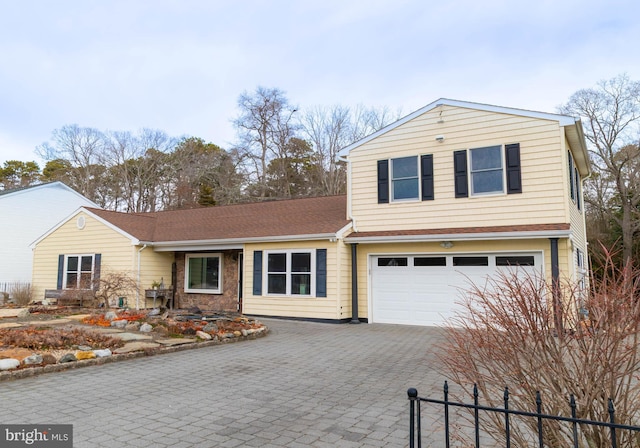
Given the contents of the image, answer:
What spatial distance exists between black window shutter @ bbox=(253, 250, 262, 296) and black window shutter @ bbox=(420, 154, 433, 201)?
18.2ft

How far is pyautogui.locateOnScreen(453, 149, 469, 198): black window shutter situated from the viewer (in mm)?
11875

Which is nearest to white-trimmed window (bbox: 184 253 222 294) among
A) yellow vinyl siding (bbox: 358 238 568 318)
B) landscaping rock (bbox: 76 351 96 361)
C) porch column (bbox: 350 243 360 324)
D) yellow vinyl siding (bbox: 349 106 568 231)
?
porch column (bbox: 350 243 360 324)

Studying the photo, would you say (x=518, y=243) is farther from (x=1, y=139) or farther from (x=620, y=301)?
(x=1, y=139)

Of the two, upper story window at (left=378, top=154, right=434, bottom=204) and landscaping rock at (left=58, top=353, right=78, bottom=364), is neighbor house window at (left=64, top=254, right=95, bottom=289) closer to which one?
landscaping rock at (left=58, top=353, right=78, bottom=364)

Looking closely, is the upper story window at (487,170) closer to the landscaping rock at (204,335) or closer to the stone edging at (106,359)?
the stone edging at (106,359)

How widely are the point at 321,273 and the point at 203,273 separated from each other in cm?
607

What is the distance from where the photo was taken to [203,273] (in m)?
16.7

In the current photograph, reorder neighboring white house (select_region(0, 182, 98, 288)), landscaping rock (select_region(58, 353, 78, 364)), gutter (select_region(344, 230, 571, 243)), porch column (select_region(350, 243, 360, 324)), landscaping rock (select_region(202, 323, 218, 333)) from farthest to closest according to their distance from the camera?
neighboring white house (select_region(0, 182, 98, 288)), porch column (select_region(350, 243, 360, 324)), gutter (select_region(344, 230, 571, 243)), landscaping rock (select_region(202, 323, 218, 333)), landscaping rock (select_region(58, 353, 78, 364))

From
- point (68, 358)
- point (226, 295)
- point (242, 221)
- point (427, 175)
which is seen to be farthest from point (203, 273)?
point (68, 358)

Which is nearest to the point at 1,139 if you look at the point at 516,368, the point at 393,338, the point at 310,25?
the point at 310,25

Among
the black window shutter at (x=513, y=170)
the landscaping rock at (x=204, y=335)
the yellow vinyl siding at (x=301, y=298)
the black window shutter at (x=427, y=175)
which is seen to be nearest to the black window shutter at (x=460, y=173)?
the black window shutter at (x=427, y=175)

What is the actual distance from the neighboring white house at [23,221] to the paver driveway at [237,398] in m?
18.7

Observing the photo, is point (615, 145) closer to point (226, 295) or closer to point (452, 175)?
point (452, 175)

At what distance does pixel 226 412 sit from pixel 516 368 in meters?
3.19
